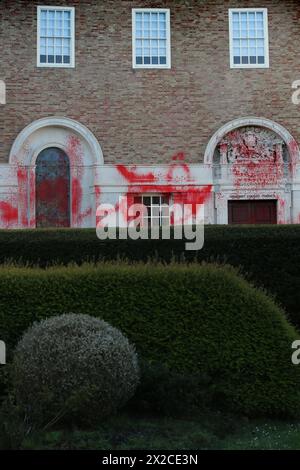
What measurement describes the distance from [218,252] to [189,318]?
3.28m

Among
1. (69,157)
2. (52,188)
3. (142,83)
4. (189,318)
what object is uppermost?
(142,83)

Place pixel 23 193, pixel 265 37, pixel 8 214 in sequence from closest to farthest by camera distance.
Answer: pixel 8 214, pixel 23 193, pixel 265 37

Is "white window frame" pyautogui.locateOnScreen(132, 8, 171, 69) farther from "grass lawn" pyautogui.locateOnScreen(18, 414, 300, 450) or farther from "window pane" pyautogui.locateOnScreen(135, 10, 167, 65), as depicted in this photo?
"grass lawn" pyautogui.locateOnScreen(18, 414, 300, 450)

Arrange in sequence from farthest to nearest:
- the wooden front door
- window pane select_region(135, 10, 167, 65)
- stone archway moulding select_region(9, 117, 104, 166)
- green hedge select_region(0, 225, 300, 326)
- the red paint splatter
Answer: the wooden front door
window pane select_region(135, 10, 167, 65)
stone archway moulding select_region(9, 117, 104, 166)
the red paint splatter
green hedge select_region(0, 225, 300, 326)

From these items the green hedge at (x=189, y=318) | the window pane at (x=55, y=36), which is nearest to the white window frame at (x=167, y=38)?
the window pane at (x=55, y=36)

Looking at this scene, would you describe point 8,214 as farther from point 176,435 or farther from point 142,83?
point 176,435

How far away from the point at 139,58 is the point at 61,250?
34.6 ft

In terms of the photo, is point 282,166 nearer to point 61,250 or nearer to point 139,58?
point 139,58

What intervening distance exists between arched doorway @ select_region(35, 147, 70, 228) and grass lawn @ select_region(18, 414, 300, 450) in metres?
12.6

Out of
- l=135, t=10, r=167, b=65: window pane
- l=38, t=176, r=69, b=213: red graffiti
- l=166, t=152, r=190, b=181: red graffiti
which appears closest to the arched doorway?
l=38, t=176, r=69, b=213: red graffiti

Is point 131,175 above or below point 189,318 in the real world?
above

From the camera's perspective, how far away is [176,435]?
272 inches

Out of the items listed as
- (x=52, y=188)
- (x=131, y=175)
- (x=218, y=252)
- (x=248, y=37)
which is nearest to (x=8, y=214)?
(x=52, y=188)

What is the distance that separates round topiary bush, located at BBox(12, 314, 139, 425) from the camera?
682cm
